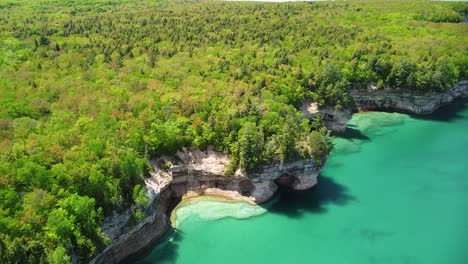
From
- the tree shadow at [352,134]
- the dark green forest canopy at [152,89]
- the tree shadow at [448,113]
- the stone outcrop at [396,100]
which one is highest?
the dark green forest canopy at [152,89]

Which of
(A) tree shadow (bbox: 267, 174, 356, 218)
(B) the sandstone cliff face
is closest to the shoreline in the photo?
(A) tree shadow (bbox: 267, 174, 356, 218)

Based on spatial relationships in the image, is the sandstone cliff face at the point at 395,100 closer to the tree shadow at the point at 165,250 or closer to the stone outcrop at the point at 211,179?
the stone outcrop at the point at 211,179

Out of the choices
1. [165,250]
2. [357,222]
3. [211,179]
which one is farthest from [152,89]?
[357,222]

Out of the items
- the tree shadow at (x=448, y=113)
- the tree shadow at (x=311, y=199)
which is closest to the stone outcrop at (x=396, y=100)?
the tree shadow at (x=448, y=113)

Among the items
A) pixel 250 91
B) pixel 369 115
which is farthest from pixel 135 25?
pixel 369 115

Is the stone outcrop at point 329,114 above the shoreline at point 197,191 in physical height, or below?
above

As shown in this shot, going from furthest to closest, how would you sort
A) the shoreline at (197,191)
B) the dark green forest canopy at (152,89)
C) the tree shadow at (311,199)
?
the tree shadow at (311,199) → the shoreline at (197,191) → the dark green forest canopy at (152,89)

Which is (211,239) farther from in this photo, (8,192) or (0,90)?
(0,90)
